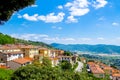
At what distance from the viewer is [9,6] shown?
1468cm

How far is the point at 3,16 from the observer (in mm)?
15203

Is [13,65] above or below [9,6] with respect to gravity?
below

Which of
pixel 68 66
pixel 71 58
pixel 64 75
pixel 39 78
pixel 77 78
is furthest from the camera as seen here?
pixel 71 58

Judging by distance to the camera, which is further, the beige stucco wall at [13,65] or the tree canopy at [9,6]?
the beige stucco wall at [13,65]

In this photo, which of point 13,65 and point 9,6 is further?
point 13,65

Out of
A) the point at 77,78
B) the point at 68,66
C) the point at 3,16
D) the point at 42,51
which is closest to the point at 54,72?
the point at 77,78

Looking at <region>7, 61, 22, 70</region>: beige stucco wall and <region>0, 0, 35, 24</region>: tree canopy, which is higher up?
<region>0, 0, 35, 24</region>: tree canopy

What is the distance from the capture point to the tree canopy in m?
14.4

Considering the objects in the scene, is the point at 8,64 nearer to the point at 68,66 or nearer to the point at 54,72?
the point at 68,66

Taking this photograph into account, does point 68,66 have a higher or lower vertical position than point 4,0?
lower

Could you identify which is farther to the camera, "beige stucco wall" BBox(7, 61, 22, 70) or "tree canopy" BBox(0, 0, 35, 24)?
"beige stucco wall" BBox(7, 61, 22, 70)

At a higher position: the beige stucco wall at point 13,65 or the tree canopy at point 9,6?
the tree canopy at point 9,6

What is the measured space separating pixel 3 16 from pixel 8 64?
176 ft

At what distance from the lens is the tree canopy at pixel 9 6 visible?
47.2 ft
